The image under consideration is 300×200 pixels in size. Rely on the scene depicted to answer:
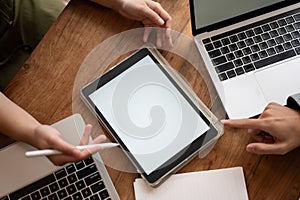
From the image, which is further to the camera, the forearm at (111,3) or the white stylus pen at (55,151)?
the forearm at (111,3)

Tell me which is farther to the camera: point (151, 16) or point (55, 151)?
point (151, 16)

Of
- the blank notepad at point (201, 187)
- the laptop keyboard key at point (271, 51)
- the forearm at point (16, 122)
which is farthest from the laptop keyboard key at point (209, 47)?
the forearm at point (16, 122)

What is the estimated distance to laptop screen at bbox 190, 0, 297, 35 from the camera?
0.82 m

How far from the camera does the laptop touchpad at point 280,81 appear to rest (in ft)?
2.85

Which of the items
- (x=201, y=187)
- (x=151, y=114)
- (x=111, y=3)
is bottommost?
(x=201, y=187)

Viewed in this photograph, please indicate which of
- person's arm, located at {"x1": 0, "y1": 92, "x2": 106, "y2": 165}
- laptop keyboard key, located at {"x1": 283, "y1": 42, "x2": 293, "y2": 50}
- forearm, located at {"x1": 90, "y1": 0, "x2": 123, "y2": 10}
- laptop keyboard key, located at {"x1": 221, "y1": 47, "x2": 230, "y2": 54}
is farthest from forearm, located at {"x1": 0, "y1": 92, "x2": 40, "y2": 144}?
laptop keyboard key, located at {"x1": 283, "y1": 42, "x2": 293, "y2": 50}

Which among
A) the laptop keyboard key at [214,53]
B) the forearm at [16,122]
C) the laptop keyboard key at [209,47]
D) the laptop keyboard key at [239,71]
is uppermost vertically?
the forearm at [16,122]

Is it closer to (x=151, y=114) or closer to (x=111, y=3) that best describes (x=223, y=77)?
(x=151, y=114)

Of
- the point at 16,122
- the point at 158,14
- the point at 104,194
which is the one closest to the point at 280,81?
the point at 158,14

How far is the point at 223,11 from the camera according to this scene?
0.86m

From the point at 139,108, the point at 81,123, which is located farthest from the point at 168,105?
the point at 81,123

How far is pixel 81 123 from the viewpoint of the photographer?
0.87m

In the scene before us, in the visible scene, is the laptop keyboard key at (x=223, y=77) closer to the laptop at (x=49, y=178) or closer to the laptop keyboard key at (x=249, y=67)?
the laptop keyboard key at (x=249, y=67)

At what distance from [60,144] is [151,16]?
0.30 metres
